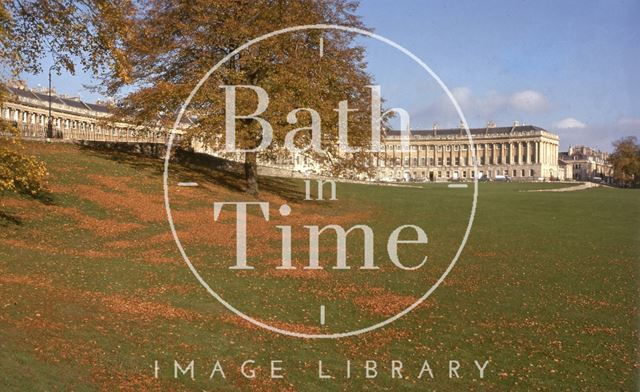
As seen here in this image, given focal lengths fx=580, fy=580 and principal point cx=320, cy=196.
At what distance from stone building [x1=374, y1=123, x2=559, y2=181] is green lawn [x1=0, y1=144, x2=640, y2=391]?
14517 centimetres

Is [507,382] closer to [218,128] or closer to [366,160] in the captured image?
[218,128]

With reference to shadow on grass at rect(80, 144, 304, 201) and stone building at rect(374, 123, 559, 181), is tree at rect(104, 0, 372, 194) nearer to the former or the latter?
shadow on grass at rect(80, 144, 304, 201)

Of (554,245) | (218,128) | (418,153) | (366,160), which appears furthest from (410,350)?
(418,153)

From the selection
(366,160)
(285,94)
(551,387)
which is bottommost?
(551,387)

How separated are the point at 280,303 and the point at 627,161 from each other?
5573 inches

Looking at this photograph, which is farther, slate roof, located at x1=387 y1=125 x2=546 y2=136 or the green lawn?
slate roof, located at x1=387 y1=125 x2=546 y2=136

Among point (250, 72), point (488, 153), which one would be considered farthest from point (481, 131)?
point (250, 72)

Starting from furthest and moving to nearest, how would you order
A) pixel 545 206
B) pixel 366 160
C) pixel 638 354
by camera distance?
1. pixel 545 206
2. pixel 366 160
3. pixel 638 354

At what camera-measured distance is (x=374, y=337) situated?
12.6m

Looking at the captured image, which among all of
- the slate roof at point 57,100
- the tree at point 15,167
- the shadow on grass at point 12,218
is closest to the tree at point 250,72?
the shadow on grass at point 12,218

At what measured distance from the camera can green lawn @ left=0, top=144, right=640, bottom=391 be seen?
10438 millimetres

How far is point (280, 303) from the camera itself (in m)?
15.2

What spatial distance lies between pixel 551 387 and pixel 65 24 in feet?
59.2

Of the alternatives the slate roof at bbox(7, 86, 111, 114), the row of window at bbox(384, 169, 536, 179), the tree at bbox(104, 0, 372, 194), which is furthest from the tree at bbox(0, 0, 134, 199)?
the row of window at bbox(384, 169, 536, 179)
